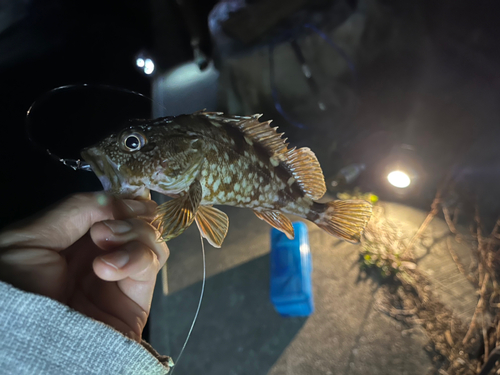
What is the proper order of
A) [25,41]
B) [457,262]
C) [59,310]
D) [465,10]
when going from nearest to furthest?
[59,310], [25,41], [457,262], [465,10]

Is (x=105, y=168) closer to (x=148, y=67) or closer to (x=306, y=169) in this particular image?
(x=306, y=169)

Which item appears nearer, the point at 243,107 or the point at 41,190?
the point at 41,190

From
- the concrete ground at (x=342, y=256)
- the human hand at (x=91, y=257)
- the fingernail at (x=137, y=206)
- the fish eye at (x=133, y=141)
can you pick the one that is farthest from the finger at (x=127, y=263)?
the concrete ground at (x=342, y=256)

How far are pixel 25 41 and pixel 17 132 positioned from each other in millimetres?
674

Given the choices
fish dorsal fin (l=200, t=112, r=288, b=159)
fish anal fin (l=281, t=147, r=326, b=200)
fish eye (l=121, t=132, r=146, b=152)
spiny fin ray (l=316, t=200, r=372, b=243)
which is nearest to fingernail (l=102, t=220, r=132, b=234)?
fish eye (l=121, t=132, r=146, b=152)

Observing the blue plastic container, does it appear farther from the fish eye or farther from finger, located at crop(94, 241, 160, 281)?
the fish eye

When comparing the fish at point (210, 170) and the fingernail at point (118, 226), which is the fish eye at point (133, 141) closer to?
the fish at point (210, 170)

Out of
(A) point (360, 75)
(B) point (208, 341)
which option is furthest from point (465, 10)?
(B) point (208, 341)

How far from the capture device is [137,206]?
0.85 metres

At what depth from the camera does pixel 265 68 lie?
2723 mm

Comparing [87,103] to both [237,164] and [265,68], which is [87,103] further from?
[265,68]

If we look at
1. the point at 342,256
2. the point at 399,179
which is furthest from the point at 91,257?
the point at 399,179

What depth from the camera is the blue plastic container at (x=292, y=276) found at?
6.15 feet

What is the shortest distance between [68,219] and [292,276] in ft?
4.85
